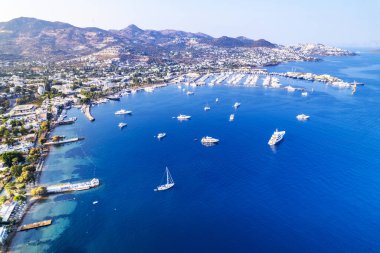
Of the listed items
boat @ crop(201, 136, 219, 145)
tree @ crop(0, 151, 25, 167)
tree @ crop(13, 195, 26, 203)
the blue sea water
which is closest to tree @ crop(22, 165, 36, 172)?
the blue sea water

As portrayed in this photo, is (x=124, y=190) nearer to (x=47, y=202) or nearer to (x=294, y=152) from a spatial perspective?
(x=47, y=202)

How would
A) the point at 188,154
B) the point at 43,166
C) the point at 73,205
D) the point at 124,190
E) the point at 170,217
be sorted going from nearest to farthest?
the point at 170,217, the point at 73,205, the point at 124,190, the point at 43,166, the point at 188,154

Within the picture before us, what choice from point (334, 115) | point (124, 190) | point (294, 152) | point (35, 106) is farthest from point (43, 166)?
point (334, 115)

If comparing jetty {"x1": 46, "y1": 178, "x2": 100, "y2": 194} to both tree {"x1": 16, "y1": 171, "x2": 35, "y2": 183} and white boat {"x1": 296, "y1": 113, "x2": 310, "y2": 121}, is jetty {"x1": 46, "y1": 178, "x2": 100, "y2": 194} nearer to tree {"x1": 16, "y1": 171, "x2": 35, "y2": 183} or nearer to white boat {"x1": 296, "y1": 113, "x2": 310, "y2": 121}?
tree {"x1": 16, "y1": 171, "x2": 35, "y2": 183}

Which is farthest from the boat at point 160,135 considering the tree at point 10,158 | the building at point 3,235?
the building at point 3,235

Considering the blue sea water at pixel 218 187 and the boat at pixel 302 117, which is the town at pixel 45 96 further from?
the boat at pixel 302 117
